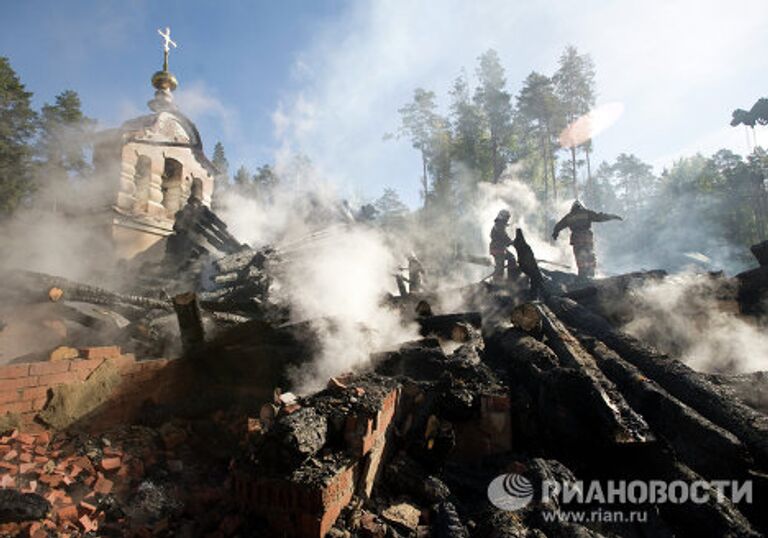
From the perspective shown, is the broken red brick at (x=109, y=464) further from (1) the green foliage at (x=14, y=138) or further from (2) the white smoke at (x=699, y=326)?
(1) the green foliage at (x=14, y=138)

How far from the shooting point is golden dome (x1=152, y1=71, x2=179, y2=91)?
20719 millimetres

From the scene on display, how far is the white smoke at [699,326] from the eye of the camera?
6.82 metres

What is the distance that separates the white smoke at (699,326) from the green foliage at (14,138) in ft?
93.1

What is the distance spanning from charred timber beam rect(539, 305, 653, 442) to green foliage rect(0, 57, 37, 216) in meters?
26.8

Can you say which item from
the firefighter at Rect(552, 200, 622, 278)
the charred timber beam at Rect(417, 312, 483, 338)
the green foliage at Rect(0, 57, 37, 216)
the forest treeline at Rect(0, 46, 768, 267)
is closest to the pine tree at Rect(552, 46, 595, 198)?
the forest treeline at Rect(0, 46, 768, 267)

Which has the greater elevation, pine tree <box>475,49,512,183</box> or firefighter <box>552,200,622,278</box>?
pine tree <box>475,49,512,183</box>

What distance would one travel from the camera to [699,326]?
25.0 feet

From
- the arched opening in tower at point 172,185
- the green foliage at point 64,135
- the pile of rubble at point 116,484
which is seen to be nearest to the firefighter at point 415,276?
the pile of rubble at point 116,484

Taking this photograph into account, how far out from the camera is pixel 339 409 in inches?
152

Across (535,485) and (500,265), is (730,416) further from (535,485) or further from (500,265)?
(500,265)

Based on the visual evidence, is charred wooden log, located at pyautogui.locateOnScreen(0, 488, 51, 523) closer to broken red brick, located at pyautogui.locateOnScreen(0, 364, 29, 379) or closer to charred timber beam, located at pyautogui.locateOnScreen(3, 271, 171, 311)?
broken red brick, located at pyautogui.locateOnScreen(0, 364, 29, 379)

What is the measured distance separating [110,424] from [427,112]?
37.3 m

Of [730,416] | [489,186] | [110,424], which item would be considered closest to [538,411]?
[730,416]

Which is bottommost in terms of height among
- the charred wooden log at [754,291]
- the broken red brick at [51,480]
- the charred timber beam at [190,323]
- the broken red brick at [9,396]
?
the broken red brick at [51,480]
